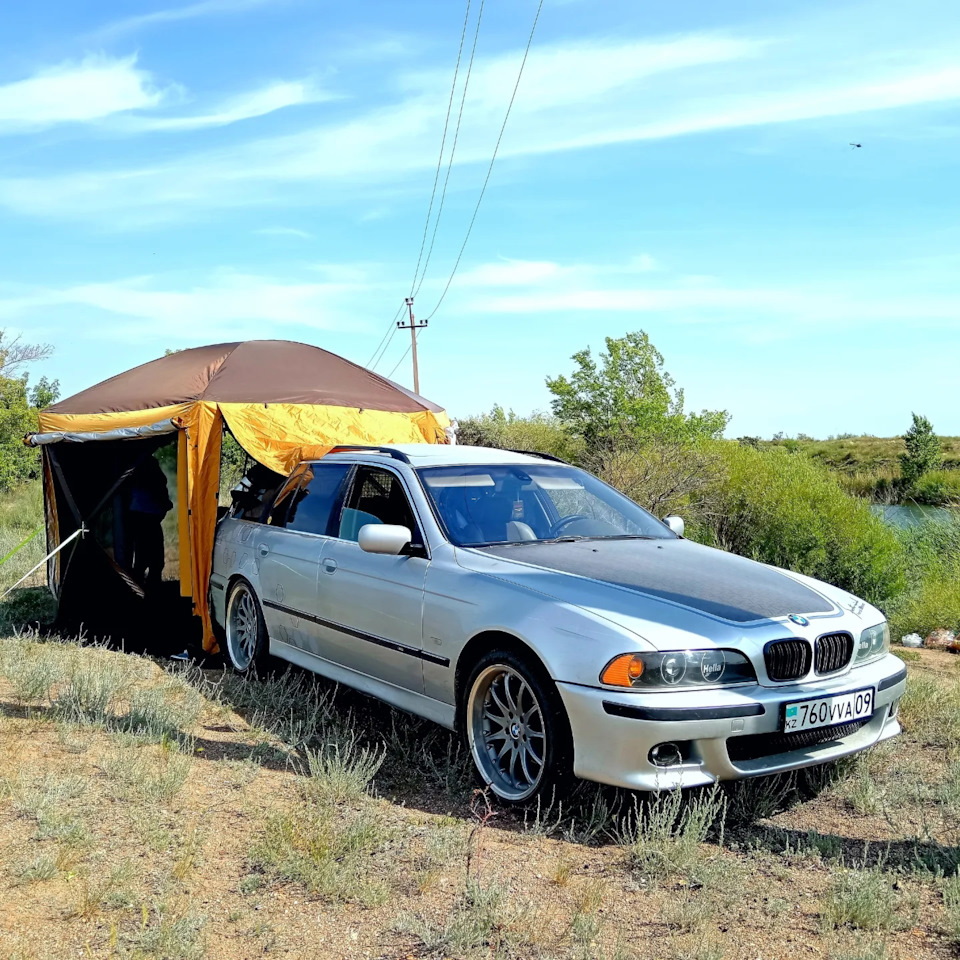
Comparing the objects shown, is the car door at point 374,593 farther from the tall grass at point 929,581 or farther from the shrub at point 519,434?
the shrub at point 519,434

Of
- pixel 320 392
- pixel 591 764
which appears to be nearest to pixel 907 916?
pixel 591 764

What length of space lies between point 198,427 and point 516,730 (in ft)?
15.9

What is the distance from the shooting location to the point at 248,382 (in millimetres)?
9023

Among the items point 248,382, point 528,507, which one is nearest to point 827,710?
point 528,507

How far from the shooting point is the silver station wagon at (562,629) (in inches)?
167

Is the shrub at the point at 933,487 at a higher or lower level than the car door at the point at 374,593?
higher

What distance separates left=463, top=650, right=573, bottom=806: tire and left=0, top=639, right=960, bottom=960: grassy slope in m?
0.17

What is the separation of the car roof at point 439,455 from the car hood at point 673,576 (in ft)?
3.13

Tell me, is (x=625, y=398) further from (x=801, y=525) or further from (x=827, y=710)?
(x=827, y=710)

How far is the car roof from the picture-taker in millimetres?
6238

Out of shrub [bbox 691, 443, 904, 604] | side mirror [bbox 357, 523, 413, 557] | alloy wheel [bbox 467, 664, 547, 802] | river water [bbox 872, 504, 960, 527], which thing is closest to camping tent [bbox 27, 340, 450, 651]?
side mirror [bbox 357, 523, 413, 557]

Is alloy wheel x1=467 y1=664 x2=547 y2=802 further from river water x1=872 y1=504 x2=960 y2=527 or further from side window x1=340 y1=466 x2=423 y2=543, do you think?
river water x1=872 y1=504 x2=960 y2=527

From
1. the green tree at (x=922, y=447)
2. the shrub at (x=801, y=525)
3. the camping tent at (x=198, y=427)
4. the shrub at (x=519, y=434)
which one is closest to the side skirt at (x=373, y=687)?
the camping tent at (x=198, y=427)

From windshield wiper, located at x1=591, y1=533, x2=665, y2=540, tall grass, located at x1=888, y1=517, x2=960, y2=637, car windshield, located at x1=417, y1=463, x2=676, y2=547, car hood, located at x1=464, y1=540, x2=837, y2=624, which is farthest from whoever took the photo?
tall grass, located at x1=888, y1=517, x2=960, y2=637
